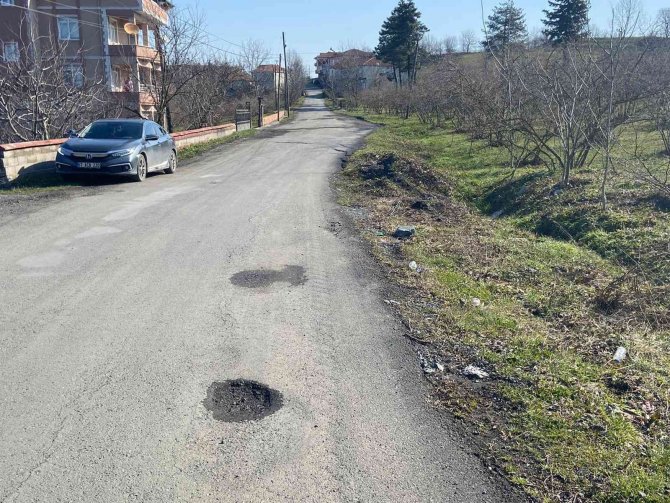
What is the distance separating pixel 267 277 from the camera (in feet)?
22.6

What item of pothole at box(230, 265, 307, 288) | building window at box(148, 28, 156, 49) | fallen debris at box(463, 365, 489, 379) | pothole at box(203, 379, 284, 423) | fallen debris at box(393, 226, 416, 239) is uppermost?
building window at box(148, 28, 156, 49)

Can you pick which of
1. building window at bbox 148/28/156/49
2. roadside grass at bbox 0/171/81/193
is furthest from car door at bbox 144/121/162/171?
building window at bbox 148/28/156/49

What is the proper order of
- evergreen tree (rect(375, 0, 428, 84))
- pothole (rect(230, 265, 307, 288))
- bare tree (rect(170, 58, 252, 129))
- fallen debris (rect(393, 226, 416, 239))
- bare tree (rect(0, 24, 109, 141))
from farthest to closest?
evergreen tree (rect(375, 0, 428, 84)) < bare tree (rect(170, 58, 252, 129)) < bare tree (rect(0, 24, 109, 141)) < fallen debris (rect(393, 226, 416, 239)) < pothole (rect(230, 265, 307, 288))

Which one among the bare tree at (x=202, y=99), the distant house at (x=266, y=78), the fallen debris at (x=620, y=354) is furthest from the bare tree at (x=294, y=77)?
the fallen debris at (x=620, y=354)

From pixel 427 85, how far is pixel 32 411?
37.7 meters

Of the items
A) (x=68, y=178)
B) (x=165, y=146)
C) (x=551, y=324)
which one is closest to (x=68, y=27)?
(x=165, y=146)

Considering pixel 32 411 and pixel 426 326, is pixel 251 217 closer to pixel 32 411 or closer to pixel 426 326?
pixel 426 326

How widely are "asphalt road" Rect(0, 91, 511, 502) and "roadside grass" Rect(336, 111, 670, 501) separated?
37cm

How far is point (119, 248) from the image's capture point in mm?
7918

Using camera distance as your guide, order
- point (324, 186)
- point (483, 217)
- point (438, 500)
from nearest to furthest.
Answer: point (438, 500)
point (483, 217)
point (324, 186)

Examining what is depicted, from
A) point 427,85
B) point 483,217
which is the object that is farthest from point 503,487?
point 427,85

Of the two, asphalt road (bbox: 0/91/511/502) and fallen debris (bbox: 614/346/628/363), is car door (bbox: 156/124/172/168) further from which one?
fallen debris (bbox: 614/346/628/363)

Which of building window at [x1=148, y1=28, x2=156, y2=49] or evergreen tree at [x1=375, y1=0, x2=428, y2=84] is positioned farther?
evergreen tree at [x1=375, y1=0, x2=428, y2=84]

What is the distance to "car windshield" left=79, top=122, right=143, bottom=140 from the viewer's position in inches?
565
